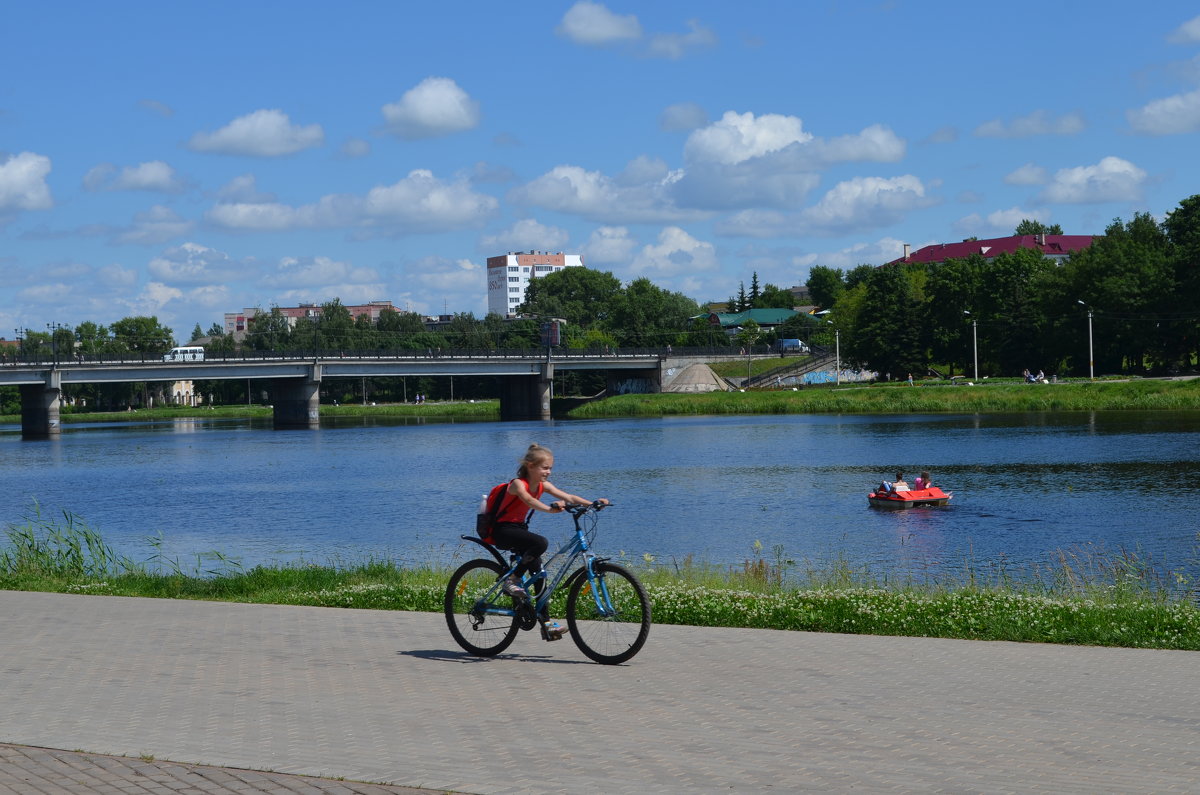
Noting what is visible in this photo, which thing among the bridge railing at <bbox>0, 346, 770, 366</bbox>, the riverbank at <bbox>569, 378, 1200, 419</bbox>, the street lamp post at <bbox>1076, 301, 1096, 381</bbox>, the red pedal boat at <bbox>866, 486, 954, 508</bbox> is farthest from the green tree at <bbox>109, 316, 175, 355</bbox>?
the red pedal boat at <bbox>866, 486, 954, 508</bbox>

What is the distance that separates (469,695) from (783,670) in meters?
2.57

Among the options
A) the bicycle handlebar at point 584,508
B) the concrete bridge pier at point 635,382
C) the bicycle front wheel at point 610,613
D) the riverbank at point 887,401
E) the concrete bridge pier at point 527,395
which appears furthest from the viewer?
the concrete bridge pier at point 635,382

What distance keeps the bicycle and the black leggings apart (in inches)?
5.9

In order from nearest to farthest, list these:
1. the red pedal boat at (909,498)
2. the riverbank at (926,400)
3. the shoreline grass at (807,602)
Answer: the shoreline grass at (807,602) < the red pedal boat at (909,498) < the riverbank at (926,400)

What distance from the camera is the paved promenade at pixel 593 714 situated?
7.41 meters

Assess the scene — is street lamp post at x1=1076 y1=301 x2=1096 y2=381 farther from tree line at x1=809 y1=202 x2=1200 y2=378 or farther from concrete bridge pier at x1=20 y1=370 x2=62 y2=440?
concrete bridge pier at x1=20 y1=370 x2=62 y2=440

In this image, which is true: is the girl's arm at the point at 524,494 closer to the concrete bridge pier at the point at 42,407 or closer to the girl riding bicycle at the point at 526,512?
the girl riding bicycle at the point at 526,512

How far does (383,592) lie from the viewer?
1520 centimetres

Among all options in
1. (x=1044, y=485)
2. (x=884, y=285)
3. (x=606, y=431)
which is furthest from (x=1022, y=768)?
(x=884, y=285)

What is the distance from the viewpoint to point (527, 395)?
124 meters

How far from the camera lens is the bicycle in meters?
10.8

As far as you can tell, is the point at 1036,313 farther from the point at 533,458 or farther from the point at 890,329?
the point at 533,458

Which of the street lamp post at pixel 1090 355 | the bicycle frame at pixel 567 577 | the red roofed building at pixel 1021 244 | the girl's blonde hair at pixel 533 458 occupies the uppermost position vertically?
the red roofed building at pixel 1021 244

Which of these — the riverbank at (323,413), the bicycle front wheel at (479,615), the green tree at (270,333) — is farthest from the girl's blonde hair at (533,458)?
the green tree at (270,333)
